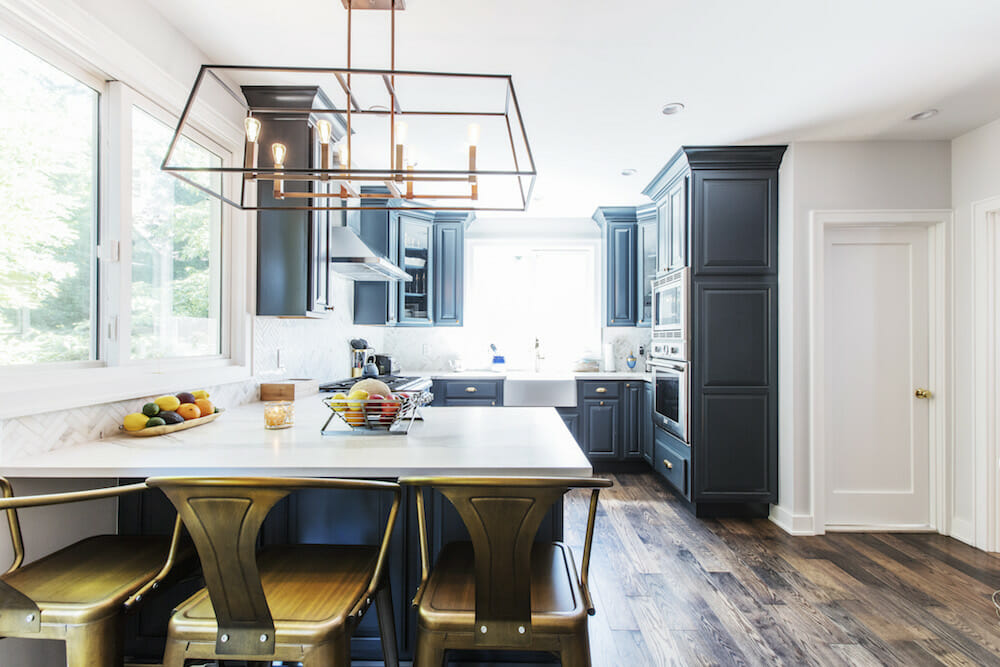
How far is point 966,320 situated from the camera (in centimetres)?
314

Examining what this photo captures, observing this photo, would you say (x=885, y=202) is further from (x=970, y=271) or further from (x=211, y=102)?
(x=211, y=102)

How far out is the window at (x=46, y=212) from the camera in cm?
154

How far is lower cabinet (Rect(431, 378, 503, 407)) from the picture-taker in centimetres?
471

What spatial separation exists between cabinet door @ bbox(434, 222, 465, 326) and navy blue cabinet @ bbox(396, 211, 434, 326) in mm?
65

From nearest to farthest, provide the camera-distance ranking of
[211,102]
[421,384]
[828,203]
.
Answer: [211,102]
[828,203]
[421,384]

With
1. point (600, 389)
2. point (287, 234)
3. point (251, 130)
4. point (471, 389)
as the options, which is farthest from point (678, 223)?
point (251, 130)

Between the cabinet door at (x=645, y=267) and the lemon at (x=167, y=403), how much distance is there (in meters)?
3.87

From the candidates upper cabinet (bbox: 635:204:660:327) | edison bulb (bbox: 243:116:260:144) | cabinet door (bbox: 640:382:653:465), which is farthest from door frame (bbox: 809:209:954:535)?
edison bulb (bbox: 243:116:260:144)

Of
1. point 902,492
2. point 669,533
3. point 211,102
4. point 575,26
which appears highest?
point 575,26

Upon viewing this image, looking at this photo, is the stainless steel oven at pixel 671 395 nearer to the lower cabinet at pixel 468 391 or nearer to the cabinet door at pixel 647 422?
the cabinet door at pixel 647 422

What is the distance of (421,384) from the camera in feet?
13.9

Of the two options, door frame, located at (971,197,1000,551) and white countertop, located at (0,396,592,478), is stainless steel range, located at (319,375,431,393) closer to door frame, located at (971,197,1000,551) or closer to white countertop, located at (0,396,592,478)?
white countertop, located at (0,396,592,478)

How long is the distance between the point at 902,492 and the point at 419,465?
11.5ft

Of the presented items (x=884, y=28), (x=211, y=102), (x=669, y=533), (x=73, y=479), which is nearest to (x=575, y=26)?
(x=884, y=28)
